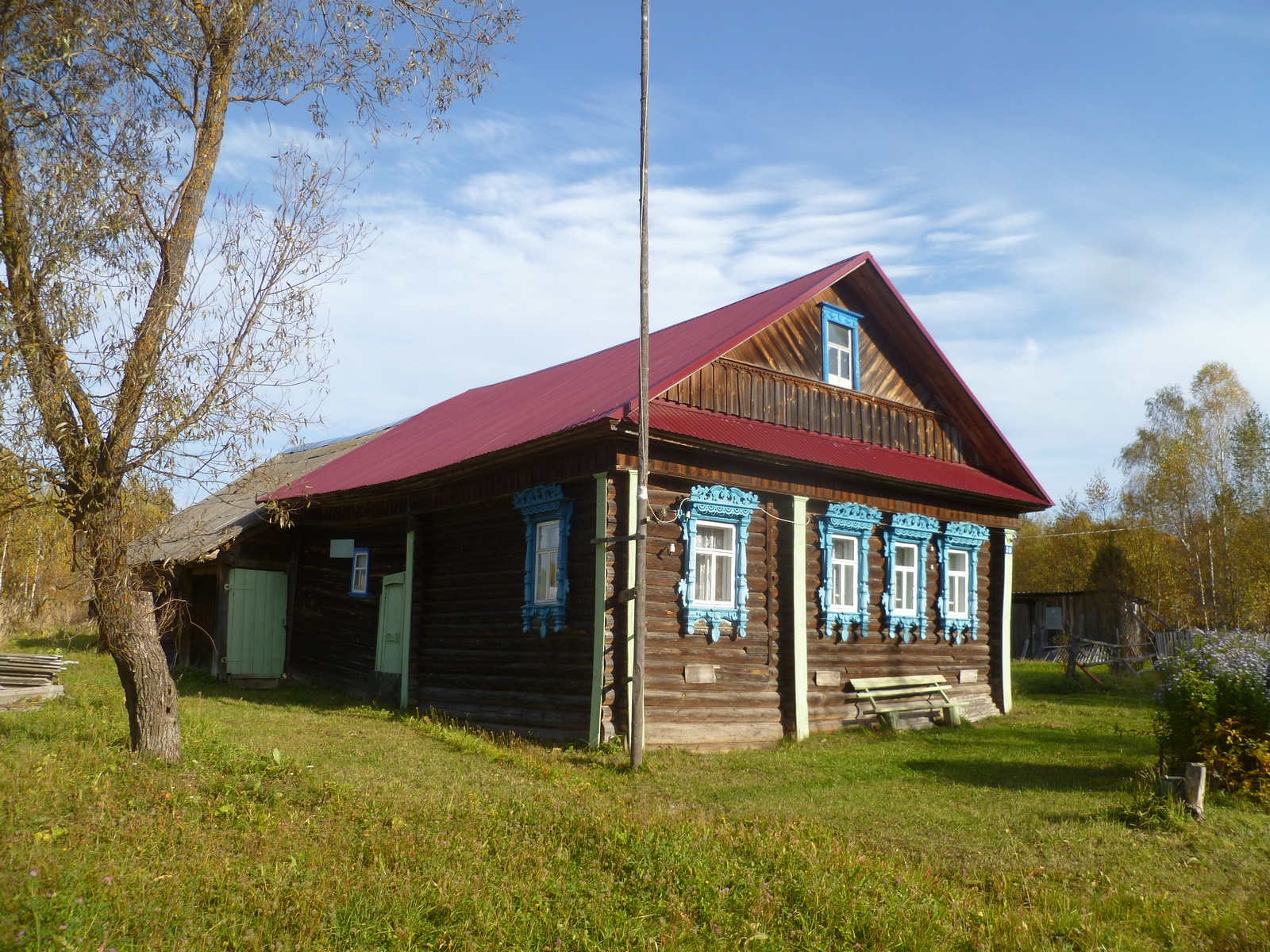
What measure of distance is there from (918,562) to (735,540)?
4536mm

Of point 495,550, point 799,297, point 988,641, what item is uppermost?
point 799,297

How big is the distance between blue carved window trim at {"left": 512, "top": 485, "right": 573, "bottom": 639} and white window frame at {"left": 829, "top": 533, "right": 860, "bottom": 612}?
14.5 ft

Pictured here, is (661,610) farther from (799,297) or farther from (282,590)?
(282,590)

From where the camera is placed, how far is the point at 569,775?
34.6ft

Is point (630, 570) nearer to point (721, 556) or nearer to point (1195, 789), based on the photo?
point (721, 556)

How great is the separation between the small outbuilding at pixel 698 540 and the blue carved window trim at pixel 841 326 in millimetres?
50

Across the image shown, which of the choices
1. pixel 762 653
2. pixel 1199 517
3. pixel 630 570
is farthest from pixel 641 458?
pixel 1199 517

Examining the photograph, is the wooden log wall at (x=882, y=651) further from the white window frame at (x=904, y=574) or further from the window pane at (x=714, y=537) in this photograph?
the window pane at (x=714, y=537)

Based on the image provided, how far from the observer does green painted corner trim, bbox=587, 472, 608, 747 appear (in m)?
12.0

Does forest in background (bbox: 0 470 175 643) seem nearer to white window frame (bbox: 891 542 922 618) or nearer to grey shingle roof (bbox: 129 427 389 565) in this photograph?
grey shingle roof (bbox: 129 427 389 565)

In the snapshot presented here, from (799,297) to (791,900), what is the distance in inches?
406

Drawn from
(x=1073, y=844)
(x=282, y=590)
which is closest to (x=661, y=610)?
(x=1073, y=844)

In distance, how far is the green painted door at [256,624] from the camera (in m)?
20.1

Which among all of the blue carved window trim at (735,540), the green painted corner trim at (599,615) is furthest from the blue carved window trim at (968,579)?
the green painted corner trim at (599,615)
